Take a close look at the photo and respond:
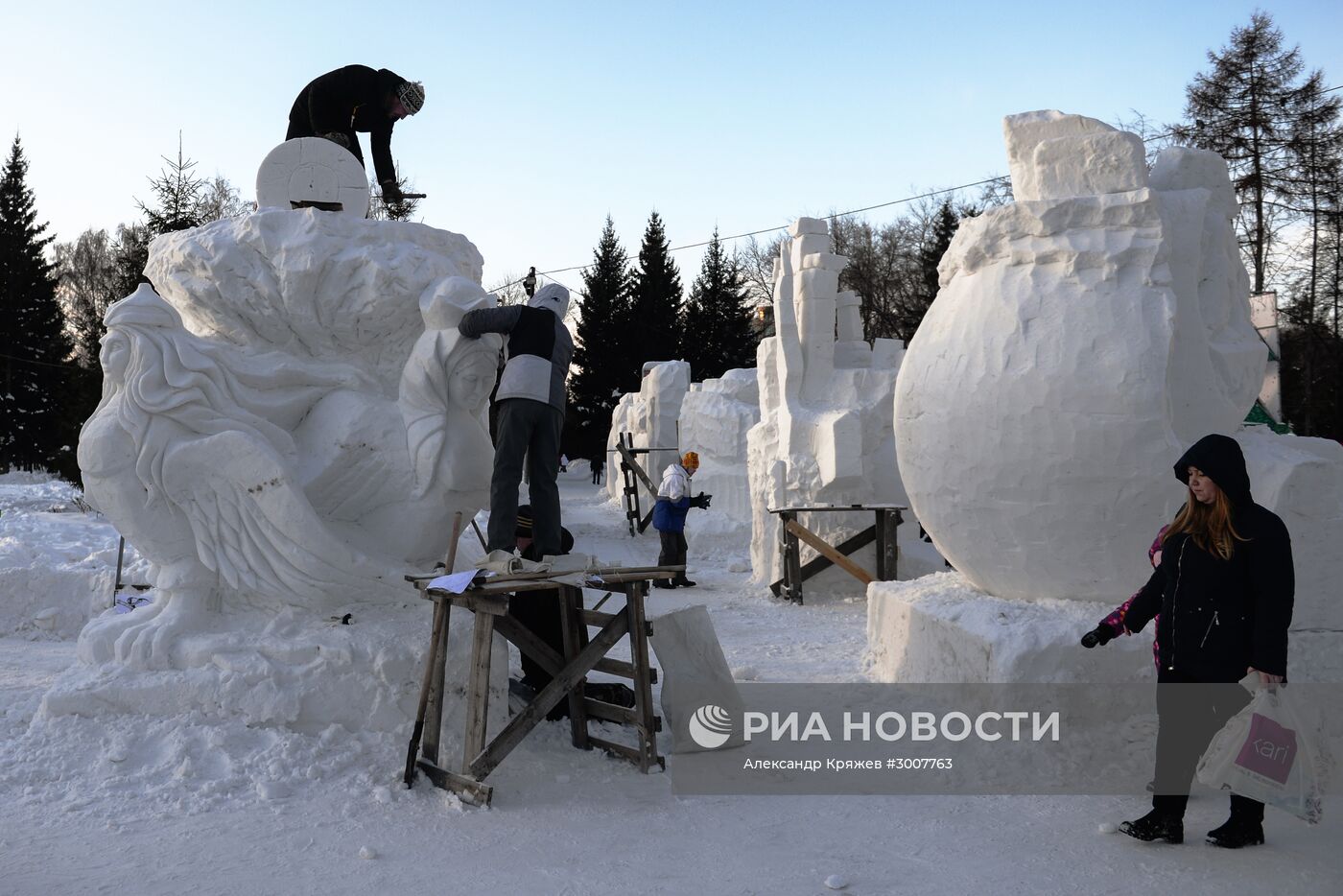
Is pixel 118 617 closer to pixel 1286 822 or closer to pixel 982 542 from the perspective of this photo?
pixel 982 542

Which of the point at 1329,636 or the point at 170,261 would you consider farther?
the point at 170,261

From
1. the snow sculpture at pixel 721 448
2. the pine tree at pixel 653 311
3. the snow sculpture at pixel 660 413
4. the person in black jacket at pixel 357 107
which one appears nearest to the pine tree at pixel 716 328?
the pine tree at pixel 653 311

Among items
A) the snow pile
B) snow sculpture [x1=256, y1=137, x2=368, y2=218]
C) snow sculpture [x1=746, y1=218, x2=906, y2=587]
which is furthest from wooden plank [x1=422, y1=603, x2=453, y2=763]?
snow sculpture [x1=746, y1=218, x2=906, y2=587]

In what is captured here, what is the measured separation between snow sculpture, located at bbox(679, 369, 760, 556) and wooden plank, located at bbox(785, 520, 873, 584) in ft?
14.4

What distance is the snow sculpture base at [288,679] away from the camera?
12.9 ft

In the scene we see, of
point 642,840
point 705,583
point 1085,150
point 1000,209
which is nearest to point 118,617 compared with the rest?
point 642,840

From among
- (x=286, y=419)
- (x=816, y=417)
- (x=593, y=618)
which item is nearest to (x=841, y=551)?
(x=816, y=417)

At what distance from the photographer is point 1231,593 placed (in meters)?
3.04

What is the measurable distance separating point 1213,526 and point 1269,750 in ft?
2.13

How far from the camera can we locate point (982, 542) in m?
4.47

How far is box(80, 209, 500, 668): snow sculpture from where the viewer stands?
4.23m

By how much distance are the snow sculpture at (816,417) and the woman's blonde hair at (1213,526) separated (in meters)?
6.47

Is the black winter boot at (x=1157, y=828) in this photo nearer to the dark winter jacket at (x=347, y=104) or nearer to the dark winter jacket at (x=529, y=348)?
the dark winter jacket at (x=529, y=348)

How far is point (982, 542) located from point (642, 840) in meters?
2.06
